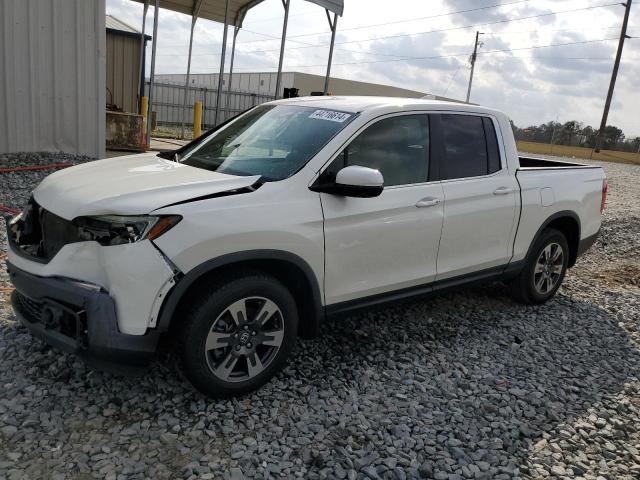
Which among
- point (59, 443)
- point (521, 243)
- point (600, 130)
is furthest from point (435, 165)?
point (600, 130)

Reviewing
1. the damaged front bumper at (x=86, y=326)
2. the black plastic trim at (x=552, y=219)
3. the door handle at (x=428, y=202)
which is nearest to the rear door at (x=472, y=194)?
the door handle at (x=428, y=202)

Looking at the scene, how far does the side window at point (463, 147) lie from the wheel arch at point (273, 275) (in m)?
1.45

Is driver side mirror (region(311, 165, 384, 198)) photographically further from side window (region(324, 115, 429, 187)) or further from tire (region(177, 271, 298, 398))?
tire (region(177, 271, 298, 398))

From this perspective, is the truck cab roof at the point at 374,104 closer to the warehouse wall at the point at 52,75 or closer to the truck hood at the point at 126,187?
the truck hood at the point at 126,187

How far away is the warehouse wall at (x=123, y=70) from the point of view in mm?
16172

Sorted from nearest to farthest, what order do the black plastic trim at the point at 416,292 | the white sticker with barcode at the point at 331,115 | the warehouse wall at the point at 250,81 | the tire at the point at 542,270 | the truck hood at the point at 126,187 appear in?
the truck hood at the point at 126,187, the black plastic trim at the point at 416,292, the white sticker with barcode at the point at 331,115, the tire at the point at 542,270, the warehouse wall at the point at 250,81

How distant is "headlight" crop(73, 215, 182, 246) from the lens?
2705 millimetres

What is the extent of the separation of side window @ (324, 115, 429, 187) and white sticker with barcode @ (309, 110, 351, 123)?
0.18m

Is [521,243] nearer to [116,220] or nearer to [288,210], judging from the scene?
[288,210]

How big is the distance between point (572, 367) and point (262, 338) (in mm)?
2475

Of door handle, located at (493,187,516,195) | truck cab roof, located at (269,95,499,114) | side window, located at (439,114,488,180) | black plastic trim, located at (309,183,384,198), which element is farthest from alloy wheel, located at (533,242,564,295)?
black plastic trim, located at (309,183,384,198)

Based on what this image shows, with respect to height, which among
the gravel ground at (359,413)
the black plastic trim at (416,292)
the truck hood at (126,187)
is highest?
the truck hood at (126,187)

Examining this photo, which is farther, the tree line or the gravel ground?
the tree line

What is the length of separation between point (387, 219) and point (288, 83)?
36987 mm
